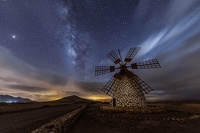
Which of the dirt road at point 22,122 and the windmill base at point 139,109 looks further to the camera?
the windmill base at point 139,109

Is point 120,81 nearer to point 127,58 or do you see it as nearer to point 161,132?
point 127,58

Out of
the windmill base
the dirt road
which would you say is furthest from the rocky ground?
the windmill base

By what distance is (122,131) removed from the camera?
34.5 feet

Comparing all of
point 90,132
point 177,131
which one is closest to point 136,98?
point 177,131

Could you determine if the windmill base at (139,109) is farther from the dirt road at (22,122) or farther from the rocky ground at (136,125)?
the dirt road at (22,122)

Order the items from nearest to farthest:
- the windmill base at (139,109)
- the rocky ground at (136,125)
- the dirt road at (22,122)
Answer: the dirt road at (22,122) < the rocky ground at (136,125) < the windmill base at (139,109)

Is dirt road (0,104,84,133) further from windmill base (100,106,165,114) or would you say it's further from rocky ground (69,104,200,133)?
windmill base (100,106,165,114)

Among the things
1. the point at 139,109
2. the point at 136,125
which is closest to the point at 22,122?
the point at 136,125

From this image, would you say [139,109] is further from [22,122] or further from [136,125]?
[22,122]

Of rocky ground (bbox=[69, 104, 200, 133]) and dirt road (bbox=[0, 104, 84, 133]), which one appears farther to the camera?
rocky ground (bbox=[69, 104, 200, 133])

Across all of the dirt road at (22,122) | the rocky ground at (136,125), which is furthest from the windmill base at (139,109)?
the dirt road at (22,122)

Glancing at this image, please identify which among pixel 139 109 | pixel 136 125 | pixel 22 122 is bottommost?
pixel 136 125

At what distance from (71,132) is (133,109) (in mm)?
14709

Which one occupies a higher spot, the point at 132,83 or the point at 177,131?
the point at 132,83
